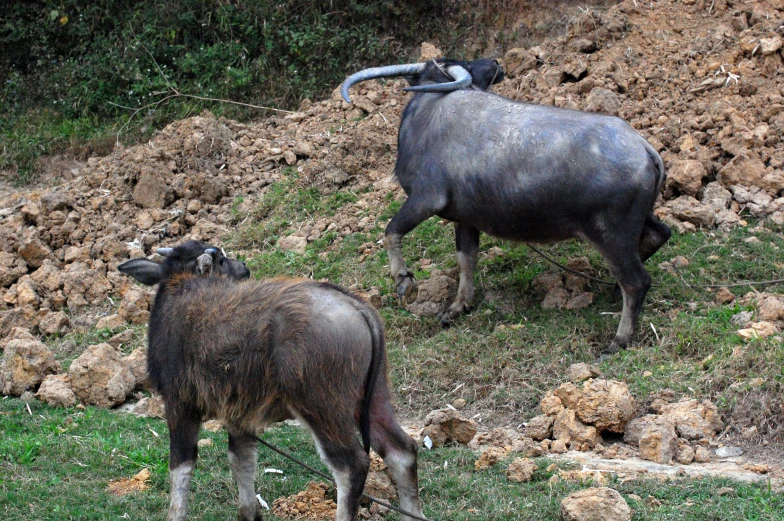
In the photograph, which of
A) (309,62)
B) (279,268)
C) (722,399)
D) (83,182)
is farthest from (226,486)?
(309,62)

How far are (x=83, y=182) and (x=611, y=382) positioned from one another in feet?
23.3

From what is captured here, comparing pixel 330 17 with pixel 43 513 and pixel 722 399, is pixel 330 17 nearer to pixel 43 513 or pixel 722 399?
pixel 722 399

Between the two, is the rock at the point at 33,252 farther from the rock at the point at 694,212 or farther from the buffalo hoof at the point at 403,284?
the rock at the point at 694,212

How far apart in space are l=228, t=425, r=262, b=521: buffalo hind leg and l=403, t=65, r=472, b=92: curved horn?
383 centimetres

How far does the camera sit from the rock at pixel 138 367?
7.68 metres

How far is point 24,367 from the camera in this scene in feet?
24.7

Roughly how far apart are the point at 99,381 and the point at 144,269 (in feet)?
6.87

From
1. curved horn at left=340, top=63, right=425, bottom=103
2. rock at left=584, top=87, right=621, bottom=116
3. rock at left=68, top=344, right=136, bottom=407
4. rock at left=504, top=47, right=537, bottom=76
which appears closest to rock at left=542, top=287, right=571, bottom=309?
curved horn at left=340, top=63, right=425, bottom=103

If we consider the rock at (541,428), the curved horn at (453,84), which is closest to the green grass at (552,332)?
the rock at (541,428)

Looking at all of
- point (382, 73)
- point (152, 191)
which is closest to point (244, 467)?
point (382, 73)

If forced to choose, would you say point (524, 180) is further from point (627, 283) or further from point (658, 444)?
point (658, 444)

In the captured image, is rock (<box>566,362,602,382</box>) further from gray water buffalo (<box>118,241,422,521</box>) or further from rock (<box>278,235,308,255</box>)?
rock (<box>278,235,308,255</box>)

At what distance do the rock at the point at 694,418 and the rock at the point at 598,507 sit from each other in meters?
1.40

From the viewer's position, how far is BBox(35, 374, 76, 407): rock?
725cm
